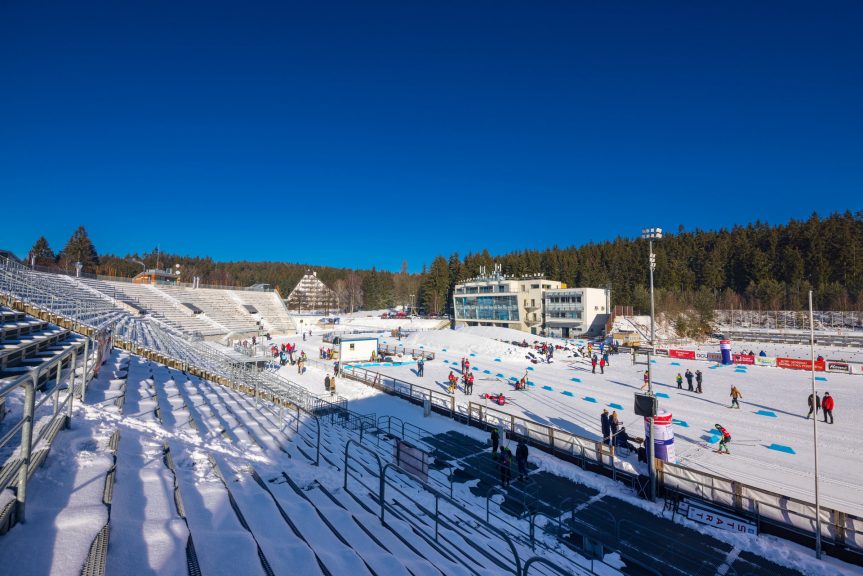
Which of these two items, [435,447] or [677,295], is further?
[677,295]

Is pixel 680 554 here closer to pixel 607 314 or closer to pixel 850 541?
pixel 850 541

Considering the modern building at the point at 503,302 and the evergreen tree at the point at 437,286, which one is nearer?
the modern building at the point at 503,302

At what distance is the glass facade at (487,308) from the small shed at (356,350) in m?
44.4

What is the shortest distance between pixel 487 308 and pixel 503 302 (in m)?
3.76

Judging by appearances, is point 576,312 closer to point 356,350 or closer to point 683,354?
point 683,354

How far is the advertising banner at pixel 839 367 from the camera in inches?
1257

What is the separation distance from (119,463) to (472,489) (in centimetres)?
841

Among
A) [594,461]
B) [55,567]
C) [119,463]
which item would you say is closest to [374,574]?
[55,567]

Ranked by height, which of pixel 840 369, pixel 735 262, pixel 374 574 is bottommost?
pixel 840 369

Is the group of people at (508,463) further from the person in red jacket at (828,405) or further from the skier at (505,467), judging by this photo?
the person in red jacket at (828,405)

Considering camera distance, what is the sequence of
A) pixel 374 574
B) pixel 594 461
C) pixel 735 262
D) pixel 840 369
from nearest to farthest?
pixel 374 574 → pixel 594 461 → pixel 840 369 → pixel 735 262

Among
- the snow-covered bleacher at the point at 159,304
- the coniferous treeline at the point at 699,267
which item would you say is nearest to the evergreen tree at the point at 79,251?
the coniferous treeline at the point at 699,267

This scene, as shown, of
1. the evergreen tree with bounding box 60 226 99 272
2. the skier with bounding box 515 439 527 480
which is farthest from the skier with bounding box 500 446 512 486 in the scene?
the evergreen tree with bounding box 60 226 99 272

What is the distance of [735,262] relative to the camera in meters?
91.0
